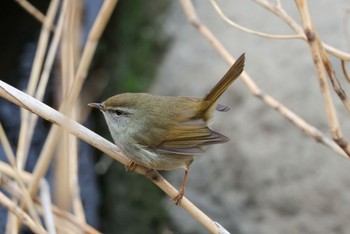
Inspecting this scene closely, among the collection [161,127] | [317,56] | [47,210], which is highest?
[317,56]

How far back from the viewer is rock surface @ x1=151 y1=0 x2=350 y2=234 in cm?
364

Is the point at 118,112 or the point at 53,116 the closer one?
the point at 53,116

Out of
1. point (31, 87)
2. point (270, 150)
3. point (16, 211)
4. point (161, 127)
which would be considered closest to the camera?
point (16, 211)

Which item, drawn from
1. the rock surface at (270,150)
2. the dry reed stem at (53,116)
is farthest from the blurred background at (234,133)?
the dry reed stem at (53,116)

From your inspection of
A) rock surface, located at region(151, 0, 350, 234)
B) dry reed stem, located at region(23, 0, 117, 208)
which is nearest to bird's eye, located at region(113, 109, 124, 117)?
dry reed stem, located at region(23, 0, 117, 208)

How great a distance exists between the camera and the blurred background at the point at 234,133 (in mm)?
3682

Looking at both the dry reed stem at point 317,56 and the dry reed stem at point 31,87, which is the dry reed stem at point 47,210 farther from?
the dry reed stem at point 317,56

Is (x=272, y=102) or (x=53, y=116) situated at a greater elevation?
(x=272, y=102)

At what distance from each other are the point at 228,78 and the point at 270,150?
4.48 ft

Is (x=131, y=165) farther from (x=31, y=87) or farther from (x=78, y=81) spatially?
(x=31, y=87)

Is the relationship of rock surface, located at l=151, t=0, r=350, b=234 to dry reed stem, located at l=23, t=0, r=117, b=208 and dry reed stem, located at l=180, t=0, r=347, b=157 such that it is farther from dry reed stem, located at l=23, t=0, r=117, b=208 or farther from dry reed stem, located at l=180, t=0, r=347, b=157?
dry reed stem, located at l=23, t=0, r=117, b=208

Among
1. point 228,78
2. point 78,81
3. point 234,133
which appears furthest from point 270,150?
point 78,81

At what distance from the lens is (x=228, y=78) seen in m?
2.54

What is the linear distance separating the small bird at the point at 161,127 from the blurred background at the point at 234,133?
2.75 ft
